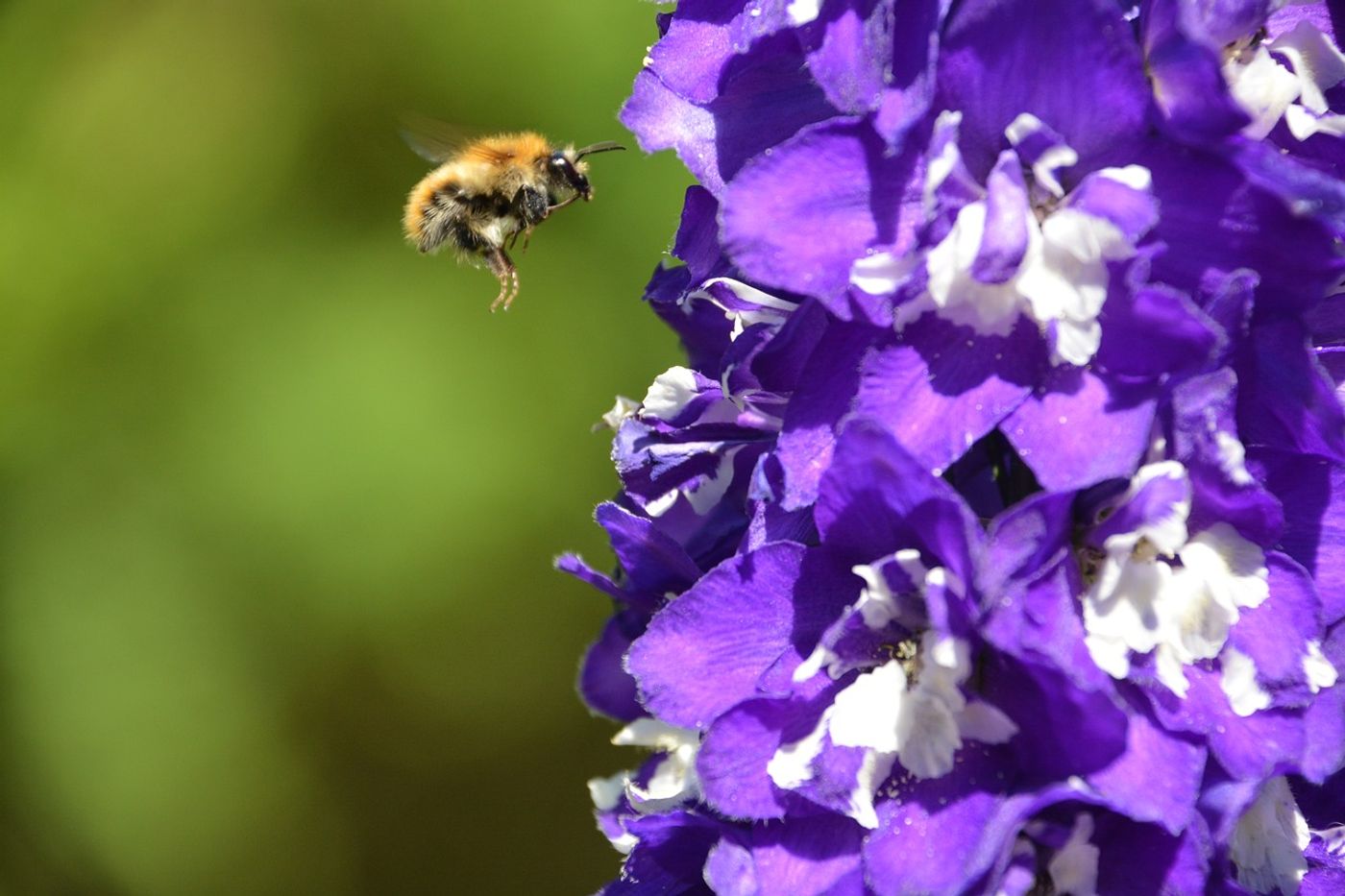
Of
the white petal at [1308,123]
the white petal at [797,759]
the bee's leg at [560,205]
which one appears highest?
the bee's leg at [560,205]

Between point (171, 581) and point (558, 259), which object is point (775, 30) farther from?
point (171, 581)

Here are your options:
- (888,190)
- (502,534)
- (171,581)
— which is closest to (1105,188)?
(888,190)

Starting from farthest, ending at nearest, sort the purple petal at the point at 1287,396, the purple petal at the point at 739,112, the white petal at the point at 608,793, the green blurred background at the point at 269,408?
1. the green blurred background at the point at 269,408
2. the white petal at the point at 608,793
3. the purple petal at the point at 739,112
4. the purple petal at the point at 1287,396

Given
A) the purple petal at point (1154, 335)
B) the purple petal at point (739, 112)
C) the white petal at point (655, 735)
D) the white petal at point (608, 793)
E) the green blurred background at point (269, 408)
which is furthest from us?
the green blurred background at point (269, 408)

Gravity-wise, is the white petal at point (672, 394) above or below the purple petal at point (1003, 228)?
below

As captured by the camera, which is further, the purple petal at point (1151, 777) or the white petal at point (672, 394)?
the white petal at point (672, 394)

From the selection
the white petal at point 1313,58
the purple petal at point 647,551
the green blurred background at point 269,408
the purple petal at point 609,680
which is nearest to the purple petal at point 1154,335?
the white petal at point 1313,58

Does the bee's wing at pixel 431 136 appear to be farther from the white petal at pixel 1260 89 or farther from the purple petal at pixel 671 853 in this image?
the white petal at pixel 1260 89
